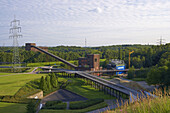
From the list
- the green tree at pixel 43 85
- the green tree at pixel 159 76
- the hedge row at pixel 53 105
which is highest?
the green tree at pixel 159 76

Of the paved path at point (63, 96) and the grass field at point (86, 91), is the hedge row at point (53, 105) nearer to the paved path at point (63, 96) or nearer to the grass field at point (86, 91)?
the paved path at point (63, 96)

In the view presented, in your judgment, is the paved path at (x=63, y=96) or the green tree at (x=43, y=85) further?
the green tree at (x=43, y=85)

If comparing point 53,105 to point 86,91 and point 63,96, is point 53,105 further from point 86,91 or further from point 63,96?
point 86,91

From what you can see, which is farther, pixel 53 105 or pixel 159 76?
pixel 159 76

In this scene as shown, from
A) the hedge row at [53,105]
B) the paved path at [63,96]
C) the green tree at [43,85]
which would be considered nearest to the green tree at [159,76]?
the paved path at [63,96]

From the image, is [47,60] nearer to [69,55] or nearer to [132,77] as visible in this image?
[69,55]

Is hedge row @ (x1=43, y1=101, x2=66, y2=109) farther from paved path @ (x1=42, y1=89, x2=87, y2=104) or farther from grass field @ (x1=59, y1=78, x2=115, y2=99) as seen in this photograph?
grass field @ (x1=59, y1=78, x2=115, y2=99)

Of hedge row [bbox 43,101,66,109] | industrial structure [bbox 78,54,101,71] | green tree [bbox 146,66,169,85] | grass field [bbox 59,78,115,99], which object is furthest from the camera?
industrial structure [bbox 78,54,101,71]

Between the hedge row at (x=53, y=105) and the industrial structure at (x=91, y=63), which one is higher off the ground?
the industrial structure at (x=91, y=63)

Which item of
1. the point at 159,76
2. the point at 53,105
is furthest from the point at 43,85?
the point at 159,76

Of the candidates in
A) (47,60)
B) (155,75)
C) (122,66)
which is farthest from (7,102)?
(47,60)

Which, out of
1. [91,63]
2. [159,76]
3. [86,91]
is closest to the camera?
[159,76]

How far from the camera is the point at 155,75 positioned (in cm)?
3256

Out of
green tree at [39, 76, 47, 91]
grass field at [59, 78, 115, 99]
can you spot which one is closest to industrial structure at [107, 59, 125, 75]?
grass field at [59, 78, 115, 99]
